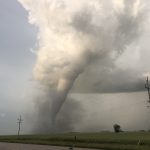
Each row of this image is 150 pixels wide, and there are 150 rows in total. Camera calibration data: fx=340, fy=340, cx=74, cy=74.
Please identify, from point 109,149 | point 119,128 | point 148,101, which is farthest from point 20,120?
point 109,149

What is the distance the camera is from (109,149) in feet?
176

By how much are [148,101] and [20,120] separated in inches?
4101

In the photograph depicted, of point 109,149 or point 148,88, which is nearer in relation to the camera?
point 109,149

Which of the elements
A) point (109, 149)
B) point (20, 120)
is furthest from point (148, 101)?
point (20, 120)

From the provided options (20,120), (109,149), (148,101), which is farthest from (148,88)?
(20,120)

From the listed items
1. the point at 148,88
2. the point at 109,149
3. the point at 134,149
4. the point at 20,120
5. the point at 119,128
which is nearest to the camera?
the point at 134,149

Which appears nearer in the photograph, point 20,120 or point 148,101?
point 148,101

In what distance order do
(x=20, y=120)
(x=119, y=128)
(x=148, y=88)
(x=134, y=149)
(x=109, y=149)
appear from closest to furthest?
1. (x=134, y=149)
2. (x=109, y=149)
3. (x=148, y=88)
4. (x=20, y=120)
5. (x=119, y=128)

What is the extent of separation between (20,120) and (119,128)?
5716 centimetres

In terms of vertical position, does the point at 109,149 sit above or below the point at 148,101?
below

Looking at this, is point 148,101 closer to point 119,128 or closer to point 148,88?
point 148,88

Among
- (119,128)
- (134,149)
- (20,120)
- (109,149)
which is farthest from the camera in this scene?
(119,128)

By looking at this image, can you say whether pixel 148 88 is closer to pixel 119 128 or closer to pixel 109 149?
pixel 109 149

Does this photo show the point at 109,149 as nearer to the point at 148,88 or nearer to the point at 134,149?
the point at 134,149
